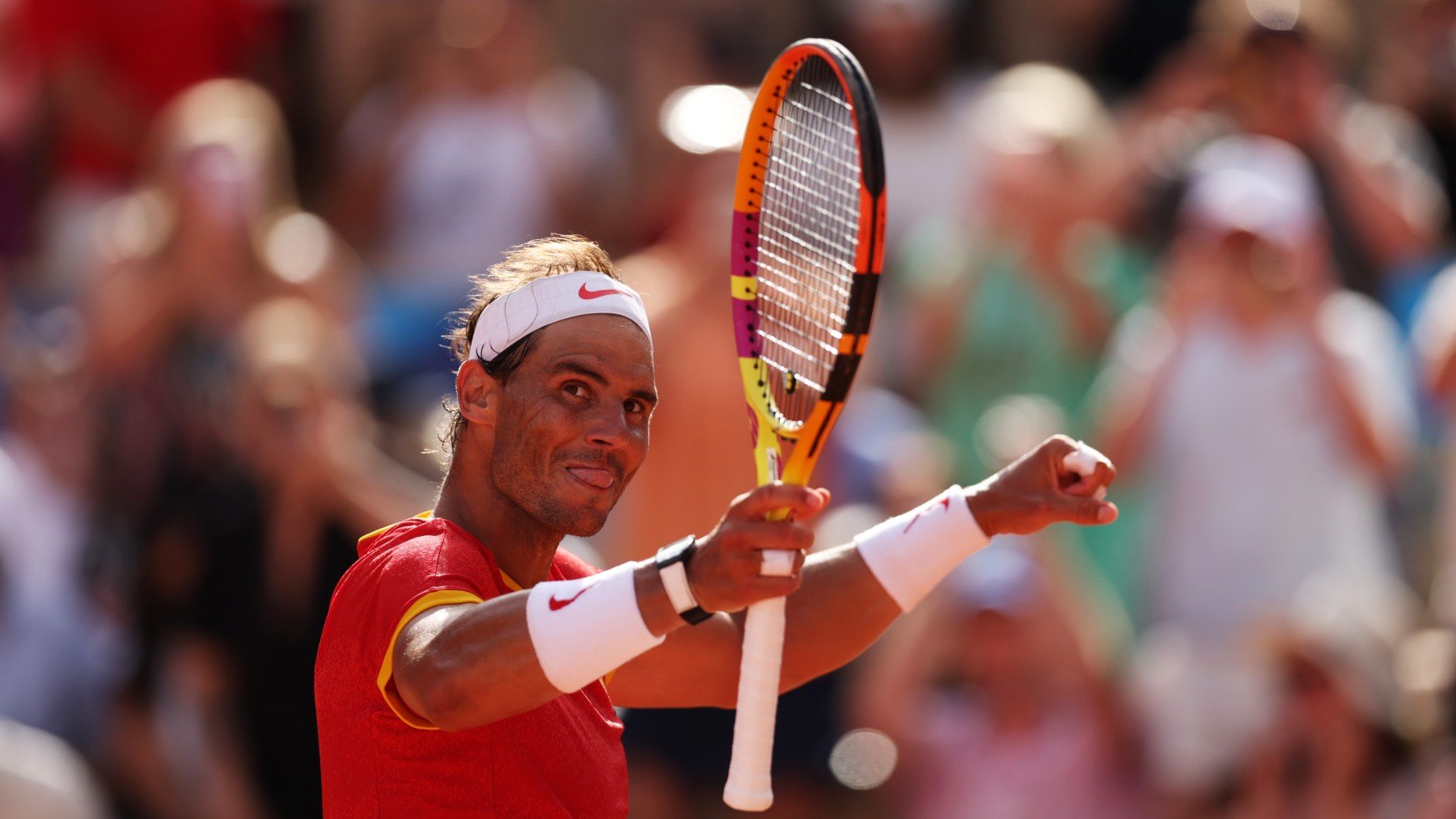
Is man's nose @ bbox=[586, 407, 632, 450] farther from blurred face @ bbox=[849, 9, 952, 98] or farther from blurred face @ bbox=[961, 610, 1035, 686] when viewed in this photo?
blurred face @ bbox=[849, 9, 952, 98]

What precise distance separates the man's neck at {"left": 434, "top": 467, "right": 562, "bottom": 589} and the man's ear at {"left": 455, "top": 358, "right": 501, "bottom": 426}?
4.6 inches

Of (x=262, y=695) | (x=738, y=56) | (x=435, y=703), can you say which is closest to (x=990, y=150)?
(x=738, y=56)

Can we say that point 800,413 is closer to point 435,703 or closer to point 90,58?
point 435,703

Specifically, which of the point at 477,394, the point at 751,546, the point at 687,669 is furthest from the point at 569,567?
the point at 751,546

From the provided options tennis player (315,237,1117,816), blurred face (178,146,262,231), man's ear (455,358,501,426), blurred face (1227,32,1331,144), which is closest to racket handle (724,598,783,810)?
tennis player (315,237,1117,816)

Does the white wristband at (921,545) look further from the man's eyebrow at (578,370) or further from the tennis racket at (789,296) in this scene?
the man's eyebrow at (578,370)

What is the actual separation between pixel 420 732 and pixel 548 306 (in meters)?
0.75

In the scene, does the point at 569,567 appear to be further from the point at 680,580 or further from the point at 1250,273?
the point at 1250,273

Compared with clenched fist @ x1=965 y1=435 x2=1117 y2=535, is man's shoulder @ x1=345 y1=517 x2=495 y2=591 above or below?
above

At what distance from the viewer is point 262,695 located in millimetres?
7125

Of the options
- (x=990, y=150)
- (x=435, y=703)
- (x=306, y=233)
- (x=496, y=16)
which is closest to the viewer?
(x=435, y=703)

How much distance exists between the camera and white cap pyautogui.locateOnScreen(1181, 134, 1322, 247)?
23.1 ft

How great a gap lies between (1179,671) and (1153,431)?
2.95 feet

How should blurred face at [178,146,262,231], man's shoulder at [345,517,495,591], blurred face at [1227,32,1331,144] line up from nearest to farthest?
man's shoulder at [345,517,495,591] < blurred face at [1227,32,1331,144] < blurred face at [178,146,262,231]
